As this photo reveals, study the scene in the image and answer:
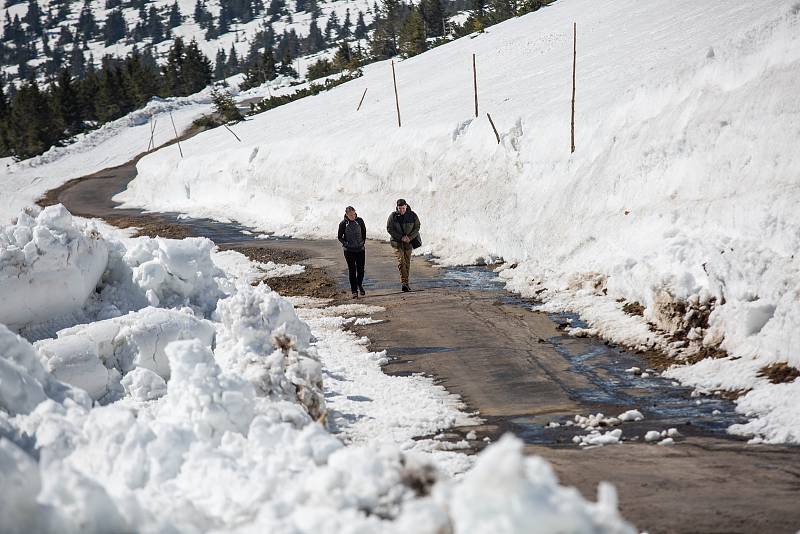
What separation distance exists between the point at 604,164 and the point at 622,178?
108 cm

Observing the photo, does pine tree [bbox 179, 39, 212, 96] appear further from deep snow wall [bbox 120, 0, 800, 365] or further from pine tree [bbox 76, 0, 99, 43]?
pine tree [bbox 76, 0, 99, 43]

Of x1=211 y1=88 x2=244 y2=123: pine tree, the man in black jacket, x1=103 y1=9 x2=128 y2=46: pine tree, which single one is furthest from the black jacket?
x1=103 y1=9 x2=128 y2=46: pine tree

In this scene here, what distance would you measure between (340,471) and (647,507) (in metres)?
2.66

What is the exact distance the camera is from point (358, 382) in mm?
9719

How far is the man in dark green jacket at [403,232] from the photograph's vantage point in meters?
14.8

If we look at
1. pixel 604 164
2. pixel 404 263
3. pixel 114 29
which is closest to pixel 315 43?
pixel 114 29

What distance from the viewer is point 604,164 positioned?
52.9 feet

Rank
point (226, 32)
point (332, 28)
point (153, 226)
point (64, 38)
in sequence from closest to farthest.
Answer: point (153, 226) → point (332, 28) → point (226, 32) → point (64, 38)

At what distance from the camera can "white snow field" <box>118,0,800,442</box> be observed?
9906 millimetres

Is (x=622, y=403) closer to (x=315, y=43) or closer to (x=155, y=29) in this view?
(x=315, y=43)

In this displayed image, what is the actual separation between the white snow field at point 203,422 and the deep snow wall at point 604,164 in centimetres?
420

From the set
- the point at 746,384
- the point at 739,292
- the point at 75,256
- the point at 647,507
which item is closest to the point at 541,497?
the point at 647,507

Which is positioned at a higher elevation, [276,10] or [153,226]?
[276,10]

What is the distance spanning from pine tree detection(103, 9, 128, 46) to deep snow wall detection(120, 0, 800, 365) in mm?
165223
